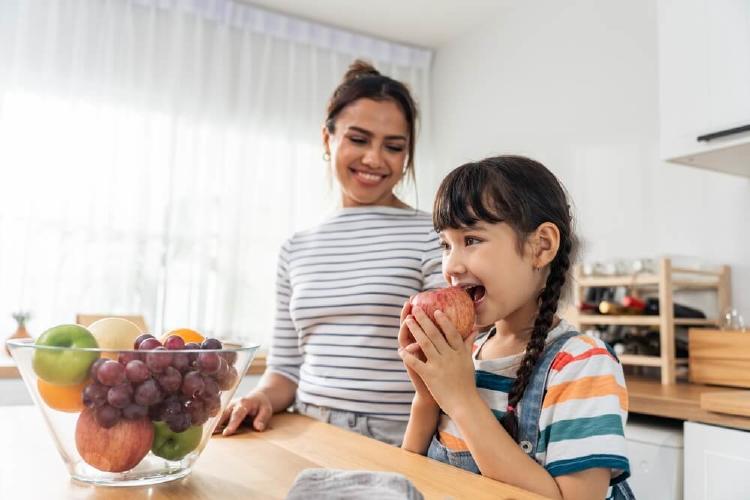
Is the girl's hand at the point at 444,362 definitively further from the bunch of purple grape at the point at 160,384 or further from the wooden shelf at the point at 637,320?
the wooden shelf at the point at 637,320

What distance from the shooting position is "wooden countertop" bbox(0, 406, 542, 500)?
0.68 meters

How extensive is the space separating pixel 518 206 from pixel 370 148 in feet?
1.82

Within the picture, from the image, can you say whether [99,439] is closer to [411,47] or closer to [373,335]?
[373,335]

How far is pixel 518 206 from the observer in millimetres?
910

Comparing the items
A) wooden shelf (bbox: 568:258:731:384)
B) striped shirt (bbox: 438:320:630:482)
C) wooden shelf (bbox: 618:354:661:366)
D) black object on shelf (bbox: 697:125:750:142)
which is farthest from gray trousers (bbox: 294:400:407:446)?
Result: black object on shelf (bbox: 697:125:750:142)

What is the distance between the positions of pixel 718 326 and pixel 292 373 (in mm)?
1430

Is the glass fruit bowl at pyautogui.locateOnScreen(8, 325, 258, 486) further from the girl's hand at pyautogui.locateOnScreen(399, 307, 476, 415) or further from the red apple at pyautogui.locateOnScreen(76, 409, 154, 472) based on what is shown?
the girl's hand at pyautogui.locateOnScreen(399, 307, 476, 415)

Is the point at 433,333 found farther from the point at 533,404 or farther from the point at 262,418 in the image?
the point at 262,418

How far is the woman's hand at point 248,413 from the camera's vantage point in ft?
3.37

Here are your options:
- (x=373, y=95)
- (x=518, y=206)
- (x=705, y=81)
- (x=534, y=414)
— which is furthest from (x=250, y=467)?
(x=705, y=81)

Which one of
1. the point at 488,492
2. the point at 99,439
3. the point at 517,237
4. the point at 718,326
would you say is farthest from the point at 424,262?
the point at 718,326

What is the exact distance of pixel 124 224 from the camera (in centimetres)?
290

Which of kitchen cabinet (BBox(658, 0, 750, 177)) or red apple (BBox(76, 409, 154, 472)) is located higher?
kitchen cabinet (BBox(658, 0, 750, 177))

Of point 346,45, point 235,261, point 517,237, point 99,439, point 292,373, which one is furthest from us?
point 346,45
